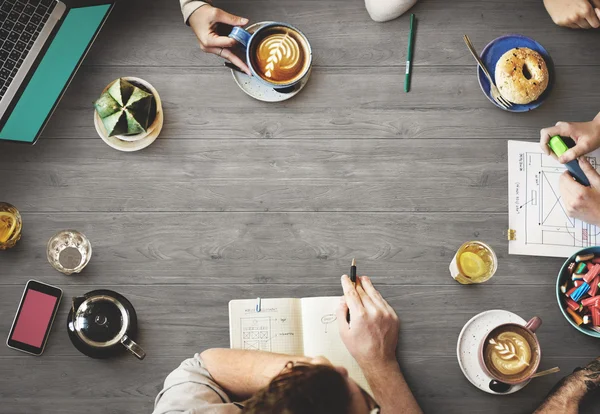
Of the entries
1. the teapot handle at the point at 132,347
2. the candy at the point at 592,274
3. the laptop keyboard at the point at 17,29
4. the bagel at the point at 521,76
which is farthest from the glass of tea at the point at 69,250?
the candy at the point at 592,274

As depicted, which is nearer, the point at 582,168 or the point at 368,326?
the point at 368,326

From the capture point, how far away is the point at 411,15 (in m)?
1.54

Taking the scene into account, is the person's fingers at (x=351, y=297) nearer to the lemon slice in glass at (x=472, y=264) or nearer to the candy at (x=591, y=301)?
the lemon slice in glass at (x=472, y=264)

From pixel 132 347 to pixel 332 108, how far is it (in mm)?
838

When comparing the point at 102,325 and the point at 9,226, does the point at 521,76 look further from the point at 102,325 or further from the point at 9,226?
the point at 9,226

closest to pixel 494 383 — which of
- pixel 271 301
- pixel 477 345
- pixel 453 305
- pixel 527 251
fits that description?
pixel 477 345

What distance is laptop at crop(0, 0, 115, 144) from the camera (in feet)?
4.54

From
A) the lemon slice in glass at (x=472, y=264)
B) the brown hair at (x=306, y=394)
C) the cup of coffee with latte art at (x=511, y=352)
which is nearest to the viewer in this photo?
the brown hair at (x=306, y=394)

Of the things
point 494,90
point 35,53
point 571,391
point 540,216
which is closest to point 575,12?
point 494,90

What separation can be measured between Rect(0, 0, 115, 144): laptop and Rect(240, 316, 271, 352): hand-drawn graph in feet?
2.57

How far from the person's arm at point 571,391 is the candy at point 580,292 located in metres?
0.19

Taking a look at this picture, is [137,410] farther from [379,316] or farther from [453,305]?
[453,305]

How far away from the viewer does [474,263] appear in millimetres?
1467

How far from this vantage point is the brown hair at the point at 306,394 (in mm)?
943
